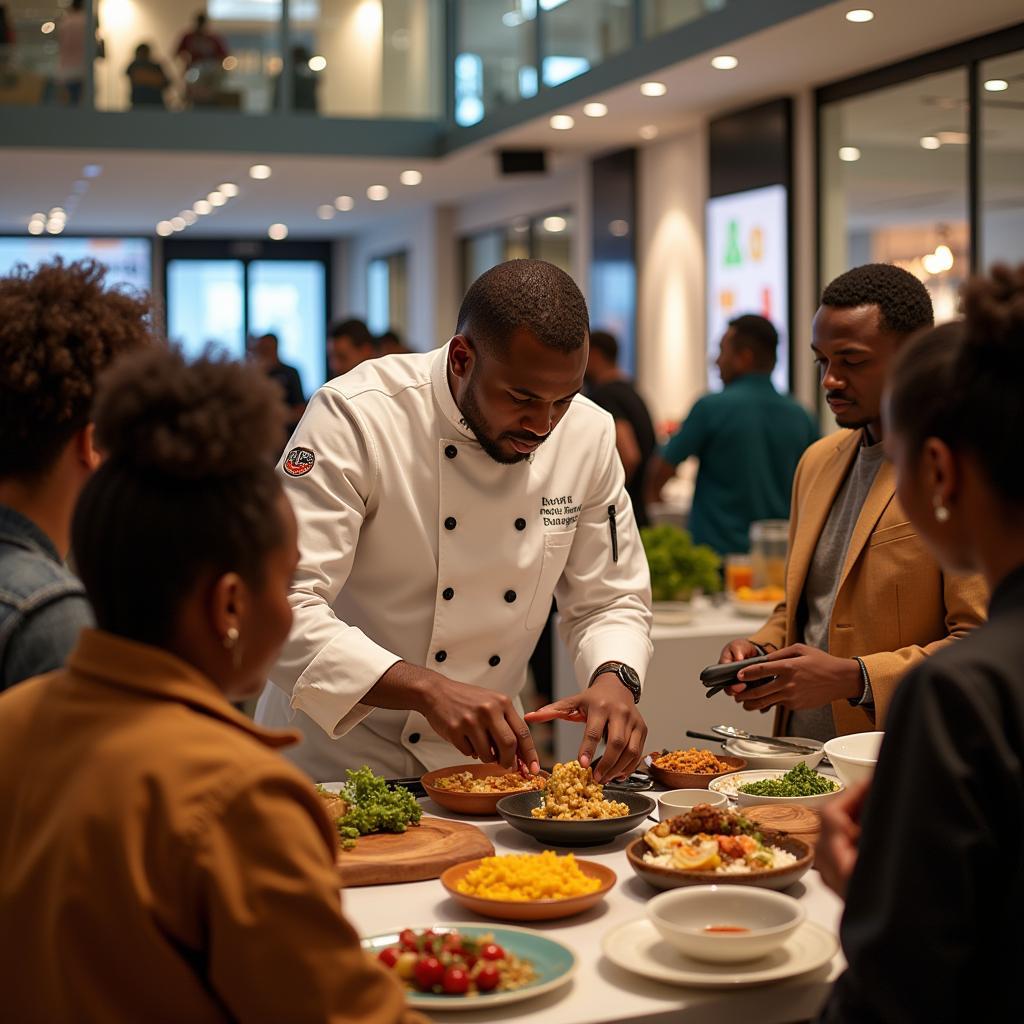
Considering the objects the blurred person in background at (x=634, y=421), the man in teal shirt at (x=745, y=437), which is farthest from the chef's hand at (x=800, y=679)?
the blurred person in background at (x=634, y=421)

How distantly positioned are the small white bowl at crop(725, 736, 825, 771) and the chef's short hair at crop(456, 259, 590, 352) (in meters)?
0.82

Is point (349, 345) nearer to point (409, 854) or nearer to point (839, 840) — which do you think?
point (409, 854)

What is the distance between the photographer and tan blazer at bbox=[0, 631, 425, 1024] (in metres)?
1.16

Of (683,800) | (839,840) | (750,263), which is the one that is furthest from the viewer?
(750,263)

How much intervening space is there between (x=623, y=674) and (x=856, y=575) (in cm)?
50

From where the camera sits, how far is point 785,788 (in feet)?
7.37

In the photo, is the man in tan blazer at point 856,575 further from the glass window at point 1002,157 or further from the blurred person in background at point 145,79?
the blurred person in background at point 145,79

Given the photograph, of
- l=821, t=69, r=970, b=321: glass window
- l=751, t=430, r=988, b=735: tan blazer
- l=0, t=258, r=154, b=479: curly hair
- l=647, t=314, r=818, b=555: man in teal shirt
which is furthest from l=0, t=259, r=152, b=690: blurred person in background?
l=821, t=69, r=970, b=321: glass window

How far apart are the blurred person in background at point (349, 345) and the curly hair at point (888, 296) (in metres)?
5.66

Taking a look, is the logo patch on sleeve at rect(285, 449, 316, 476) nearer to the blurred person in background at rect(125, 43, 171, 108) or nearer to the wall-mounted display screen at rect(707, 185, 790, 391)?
the wall-mounted display screen at rect(707, 185, 790, 391)

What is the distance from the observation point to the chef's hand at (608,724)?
2.28 m

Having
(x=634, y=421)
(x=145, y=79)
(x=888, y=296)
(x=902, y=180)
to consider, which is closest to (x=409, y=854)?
(x=888, y=296)

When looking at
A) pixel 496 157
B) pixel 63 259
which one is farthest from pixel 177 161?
pixel 63 259

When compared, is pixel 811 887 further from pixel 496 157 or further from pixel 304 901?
pixel 496 157
